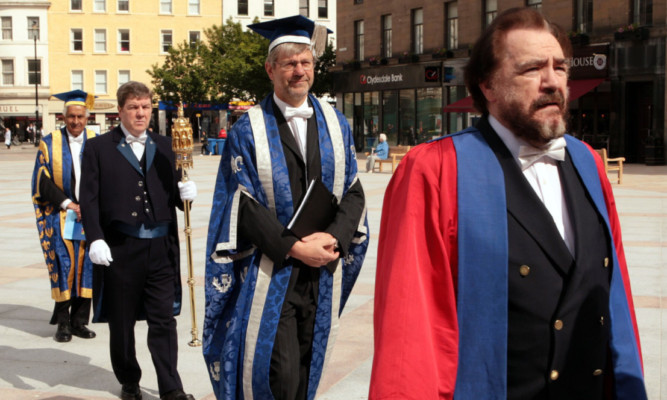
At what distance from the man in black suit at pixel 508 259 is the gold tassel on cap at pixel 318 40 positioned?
1.78 meters

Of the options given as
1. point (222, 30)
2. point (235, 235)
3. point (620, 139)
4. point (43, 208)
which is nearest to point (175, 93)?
point (222, 30)

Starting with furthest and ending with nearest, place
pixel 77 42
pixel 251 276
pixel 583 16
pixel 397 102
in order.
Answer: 1. pixel 77 42
2. pixel 397 102
3. pixel 583 16
4. pixel 251 276

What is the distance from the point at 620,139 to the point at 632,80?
198 centimetres

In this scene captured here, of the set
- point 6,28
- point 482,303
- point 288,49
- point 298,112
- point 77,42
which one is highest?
point 6,28

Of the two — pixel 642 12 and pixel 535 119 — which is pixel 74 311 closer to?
pixel 535 119

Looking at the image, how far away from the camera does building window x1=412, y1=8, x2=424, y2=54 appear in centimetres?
3784

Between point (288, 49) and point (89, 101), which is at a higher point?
point (288, 49)

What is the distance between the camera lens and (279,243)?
12.2 ft

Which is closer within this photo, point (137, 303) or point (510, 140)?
point (510, 140)

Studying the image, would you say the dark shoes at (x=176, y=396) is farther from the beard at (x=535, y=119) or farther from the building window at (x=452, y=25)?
the building window at (x=452, y=25)

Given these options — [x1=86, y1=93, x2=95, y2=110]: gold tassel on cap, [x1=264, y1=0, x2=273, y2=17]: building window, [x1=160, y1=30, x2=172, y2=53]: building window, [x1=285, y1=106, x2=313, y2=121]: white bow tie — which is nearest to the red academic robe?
[x1=285, y1=106, x2=313, y2=121]: white bow tie

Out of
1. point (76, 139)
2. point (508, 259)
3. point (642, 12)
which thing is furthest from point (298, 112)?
point (642, 12)

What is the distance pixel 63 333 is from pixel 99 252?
2.14 metres

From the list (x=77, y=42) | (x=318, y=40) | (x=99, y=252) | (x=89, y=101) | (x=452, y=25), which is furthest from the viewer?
(x=77, y=42)
